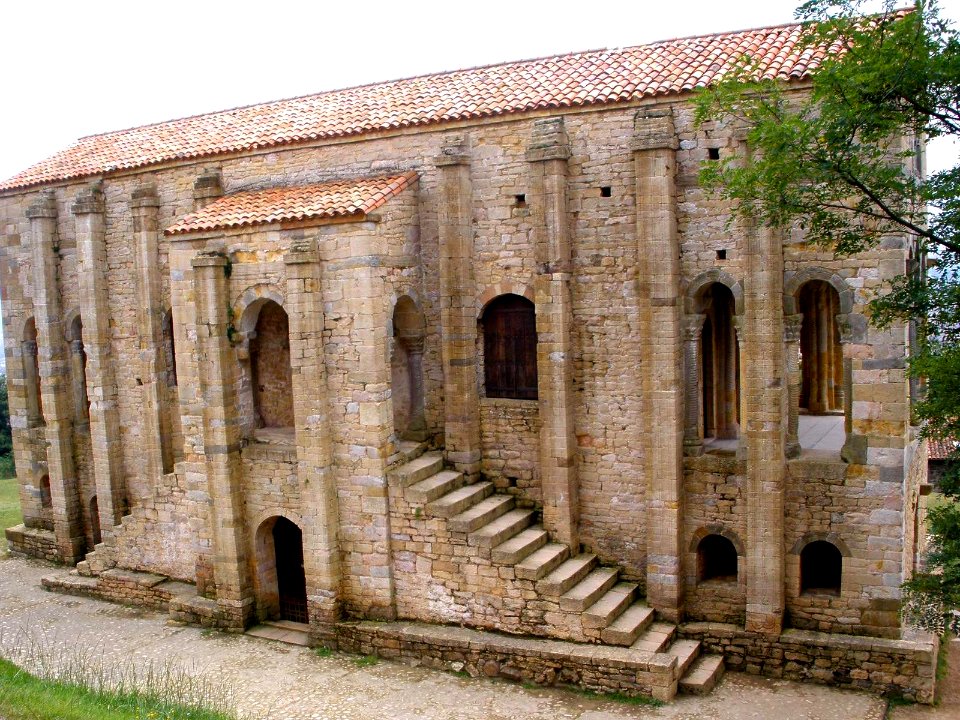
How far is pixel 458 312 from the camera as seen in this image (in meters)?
15.4

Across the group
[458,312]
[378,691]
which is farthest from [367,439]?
[378,691]

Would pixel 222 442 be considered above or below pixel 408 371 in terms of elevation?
below

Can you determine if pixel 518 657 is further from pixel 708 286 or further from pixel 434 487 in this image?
pixel 708 286

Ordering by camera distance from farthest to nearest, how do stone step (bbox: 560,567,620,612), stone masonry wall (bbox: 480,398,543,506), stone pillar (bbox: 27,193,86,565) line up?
1. stone pillar (bbox: 27,193,86,565)
2. stone masonry wall (bbox: 480,398,543,506)
3. stone step (bbox: 560,567,620,612)

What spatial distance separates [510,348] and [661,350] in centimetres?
299

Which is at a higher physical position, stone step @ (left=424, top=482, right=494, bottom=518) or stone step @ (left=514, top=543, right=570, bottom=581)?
stone step @ (left=424, top=482, right=494, bottom=518)

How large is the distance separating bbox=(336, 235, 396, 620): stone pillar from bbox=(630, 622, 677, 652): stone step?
163 inches

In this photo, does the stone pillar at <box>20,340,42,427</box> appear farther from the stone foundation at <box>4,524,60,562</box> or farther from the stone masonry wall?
the stone masonry wall

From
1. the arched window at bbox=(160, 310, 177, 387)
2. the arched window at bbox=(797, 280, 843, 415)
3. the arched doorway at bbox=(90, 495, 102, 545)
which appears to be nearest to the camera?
the arched window at bbox=(797, 280, 843, 415)

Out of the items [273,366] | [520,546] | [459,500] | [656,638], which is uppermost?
[273,366]

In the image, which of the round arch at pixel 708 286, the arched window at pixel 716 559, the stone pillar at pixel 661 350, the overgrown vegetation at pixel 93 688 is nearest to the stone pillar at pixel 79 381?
the overgrown vegetation at pixel 93 688

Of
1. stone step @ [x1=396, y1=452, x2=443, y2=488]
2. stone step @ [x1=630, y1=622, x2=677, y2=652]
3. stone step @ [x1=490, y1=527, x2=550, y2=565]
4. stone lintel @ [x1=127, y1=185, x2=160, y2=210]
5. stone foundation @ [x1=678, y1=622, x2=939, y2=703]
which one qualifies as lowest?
stone foundation @ [x1=678, y1=622, x2=939, y2=703]

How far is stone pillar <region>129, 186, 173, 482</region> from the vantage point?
18859mm

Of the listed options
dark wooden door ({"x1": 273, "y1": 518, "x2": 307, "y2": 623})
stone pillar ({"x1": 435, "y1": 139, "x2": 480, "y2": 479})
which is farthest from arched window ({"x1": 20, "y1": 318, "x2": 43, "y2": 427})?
stone pillar ({"x1": 435, "y1": 139, "x2": 480, "y2": 479})
